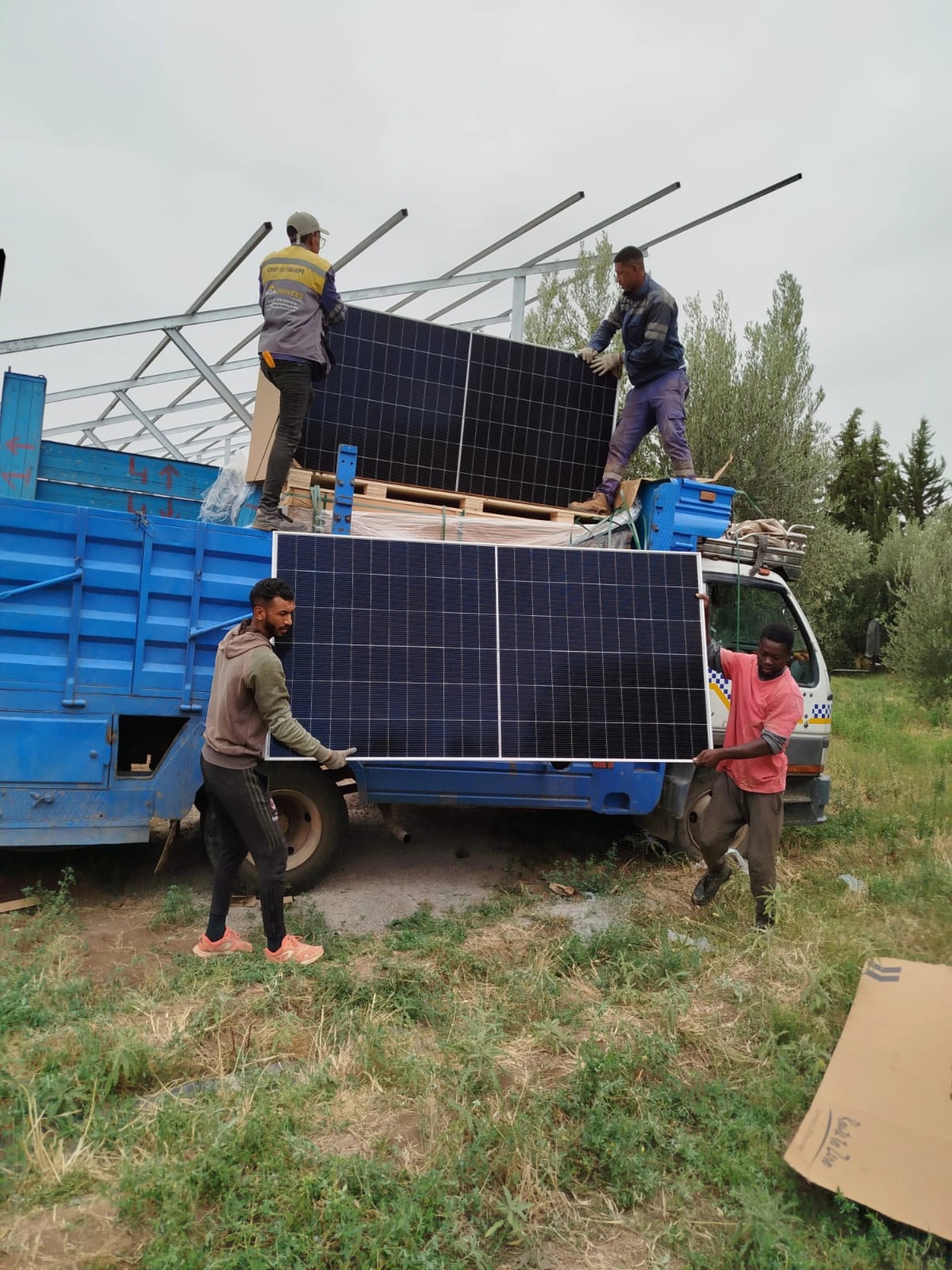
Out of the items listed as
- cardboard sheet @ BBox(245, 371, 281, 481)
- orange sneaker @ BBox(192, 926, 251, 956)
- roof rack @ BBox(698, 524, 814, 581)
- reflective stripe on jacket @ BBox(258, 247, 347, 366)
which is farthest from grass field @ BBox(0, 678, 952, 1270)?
reflective stripe on jacket @ BBox(258, 247, 347, 366)

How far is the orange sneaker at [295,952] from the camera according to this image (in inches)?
190

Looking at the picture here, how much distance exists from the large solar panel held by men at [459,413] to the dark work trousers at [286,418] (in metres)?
0.56

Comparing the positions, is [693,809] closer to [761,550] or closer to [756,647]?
[756,647]

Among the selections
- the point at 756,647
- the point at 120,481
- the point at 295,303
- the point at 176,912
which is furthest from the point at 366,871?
the point at 120,481

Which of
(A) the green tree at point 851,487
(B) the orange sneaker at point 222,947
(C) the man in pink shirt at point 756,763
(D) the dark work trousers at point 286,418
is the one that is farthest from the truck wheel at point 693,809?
(A) the green tree at point 851,487

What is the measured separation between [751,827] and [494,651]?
6.82 feet

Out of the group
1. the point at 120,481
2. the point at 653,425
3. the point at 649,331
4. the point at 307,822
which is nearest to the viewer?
the point at 307,822

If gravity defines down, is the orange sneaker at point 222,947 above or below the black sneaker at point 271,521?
below

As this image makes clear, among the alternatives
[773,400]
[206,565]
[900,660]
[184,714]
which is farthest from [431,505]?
[900,660]

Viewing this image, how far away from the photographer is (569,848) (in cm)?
736

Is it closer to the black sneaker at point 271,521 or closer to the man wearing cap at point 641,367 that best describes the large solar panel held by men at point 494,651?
the black sneaker at point 271,521

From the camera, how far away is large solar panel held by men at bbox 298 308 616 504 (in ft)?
24.3

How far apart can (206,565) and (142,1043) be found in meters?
3.17

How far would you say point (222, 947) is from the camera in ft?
16.2
